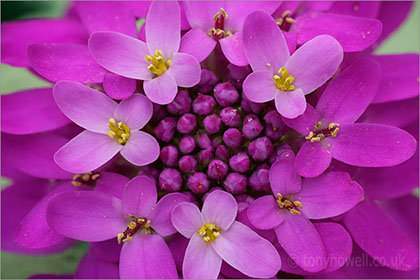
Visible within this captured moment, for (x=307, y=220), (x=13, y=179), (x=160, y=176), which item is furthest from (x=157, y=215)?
(x=13, y=179)

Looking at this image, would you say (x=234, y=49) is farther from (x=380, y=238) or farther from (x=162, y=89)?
(x=380, y=238)

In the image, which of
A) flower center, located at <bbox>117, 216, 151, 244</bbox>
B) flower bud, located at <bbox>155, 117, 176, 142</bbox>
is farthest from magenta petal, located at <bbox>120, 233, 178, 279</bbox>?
flower bud, located at <bbox>155, 117, 176, 142</bbox>

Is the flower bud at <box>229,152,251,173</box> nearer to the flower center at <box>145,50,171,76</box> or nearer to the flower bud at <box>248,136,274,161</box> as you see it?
the flower bud at <box>248,136,274,161</box>

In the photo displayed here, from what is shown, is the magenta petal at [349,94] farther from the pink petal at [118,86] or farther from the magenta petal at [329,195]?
the pink petal at [118,86]

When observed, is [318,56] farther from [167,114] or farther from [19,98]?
[19,98]

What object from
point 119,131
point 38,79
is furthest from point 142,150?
point 38,79

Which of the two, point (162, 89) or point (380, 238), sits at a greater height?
point (162, 89)

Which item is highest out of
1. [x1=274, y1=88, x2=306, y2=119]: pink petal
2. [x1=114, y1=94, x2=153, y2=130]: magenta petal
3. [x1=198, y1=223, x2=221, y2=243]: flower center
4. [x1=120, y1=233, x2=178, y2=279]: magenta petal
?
[x1=274, y1=88, x2=306, y2=119]: pink petal
